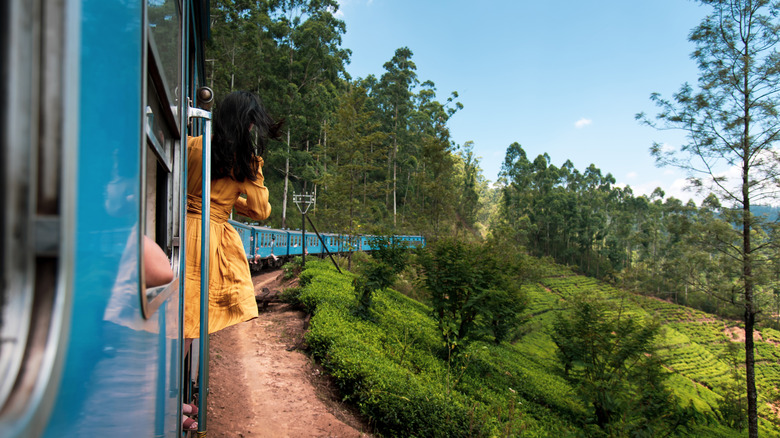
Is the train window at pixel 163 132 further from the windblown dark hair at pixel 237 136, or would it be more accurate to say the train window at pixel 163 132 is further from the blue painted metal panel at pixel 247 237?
the blue painted metal panel at pixel 247 237

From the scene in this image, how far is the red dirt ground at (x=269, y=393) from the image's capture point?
349cm

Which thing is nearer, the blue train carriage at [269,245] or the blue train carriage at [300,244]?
the blue train carriage at [269,245]

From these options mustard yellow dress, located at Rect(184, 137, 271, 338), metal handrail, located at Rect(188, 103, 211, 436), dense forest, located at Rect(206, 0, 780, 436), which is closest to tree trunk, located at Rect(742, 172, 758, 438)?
dense forest, located at Rect(206, 0, 780, 436)

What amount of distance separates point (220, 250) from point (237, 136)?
20.0 inches

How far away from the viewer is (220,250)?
1.78 metres

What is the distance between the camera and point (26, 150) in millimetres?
305

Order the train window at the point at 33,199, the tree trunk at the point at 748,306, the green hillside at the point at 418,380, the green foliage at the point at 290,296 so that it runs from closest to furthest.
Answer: the train window at the point at 33,199 → the green hillside at the point at 418,380 → the green foliage at the point at 290,296 → the tree trunk at the point at 748,306

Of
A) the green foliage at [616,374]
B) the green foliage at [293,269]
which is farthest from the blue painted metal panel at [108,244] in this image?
the green foliage at [293,269]

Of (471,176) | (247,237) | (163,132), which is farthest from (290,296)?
(471,176)

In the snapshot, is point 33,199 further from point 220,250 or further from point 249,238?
point 249,238

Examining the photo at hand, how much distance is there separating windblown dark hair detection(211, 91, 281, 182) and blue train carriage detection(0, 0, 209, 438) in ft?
3.74

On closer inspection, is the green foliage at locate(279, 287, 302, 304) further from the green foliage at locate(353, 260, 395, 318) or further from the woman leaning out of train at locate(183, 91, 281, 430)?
the woman leaning out of train at locate(183, 91, 281, 430)

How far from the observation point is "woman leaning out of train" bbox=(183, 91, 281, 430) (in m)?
1.74

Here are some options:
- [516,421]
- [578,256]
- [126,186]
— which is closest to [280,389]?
[516,421]
